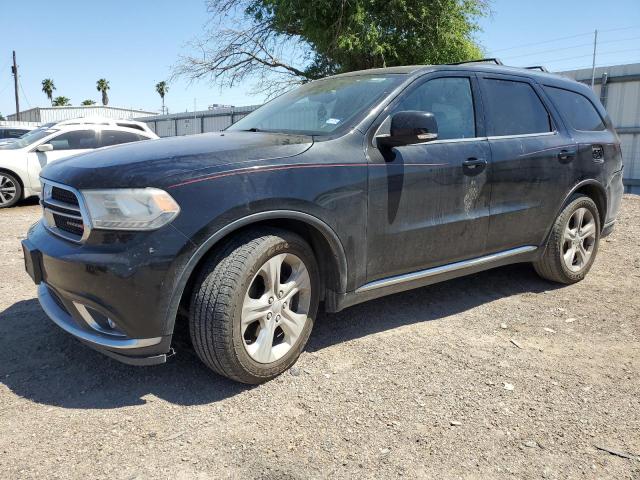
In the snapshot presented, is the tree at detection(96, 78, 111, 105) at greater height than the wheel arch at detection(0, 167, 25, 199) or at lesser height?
greater

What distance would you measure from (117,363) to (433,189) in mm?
2254

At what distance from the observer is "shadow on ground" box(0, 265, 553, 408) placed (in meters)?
2.87

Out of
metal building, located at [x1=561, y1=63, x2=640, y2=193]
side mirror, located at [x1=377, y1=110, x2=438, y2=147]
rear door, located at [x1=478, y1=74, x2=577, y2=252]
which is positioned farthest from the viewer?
metal building, located at [x1=561, y1=63, x2=640, y2=193]

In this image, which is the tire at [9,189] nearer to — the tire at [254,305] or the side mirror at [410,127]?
the tire at [254,305]

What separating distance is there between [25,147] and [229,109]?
51.5ft

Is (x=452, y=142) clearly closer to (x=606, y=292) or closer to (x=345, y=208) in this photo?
(x=345, y=208)

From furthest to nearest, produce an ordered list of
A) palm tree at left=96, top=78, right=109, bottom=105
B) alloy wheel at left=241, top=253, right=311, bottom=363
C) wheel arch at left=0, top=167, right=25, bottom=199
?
palm tree at left=96, top=78, right=109, bottom=105 → wheel arch at left=0, top=167, right=25, bottom=199 → alloy wheel at left=241, top=253, right=311, bottom=363

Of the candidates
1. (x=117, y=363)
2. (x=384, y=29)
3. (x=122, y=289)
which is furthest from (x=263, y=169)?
(x=384, y=29)

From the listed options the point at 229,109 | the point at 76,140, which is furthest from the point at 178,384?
the point at 229,109

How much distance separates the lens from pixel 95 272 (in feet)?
8.37

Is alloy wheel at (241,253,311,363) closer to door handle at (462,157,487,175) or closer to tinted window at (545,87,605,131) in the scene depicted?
door handle at (462,157,487,175)

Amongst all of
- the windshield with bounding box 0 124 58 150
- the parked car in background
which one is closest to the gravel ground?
the windshield with bounding box 0 124 58 150

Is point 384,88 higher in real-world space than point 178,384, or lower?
higher

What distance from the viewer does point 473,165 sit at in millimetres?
3746
